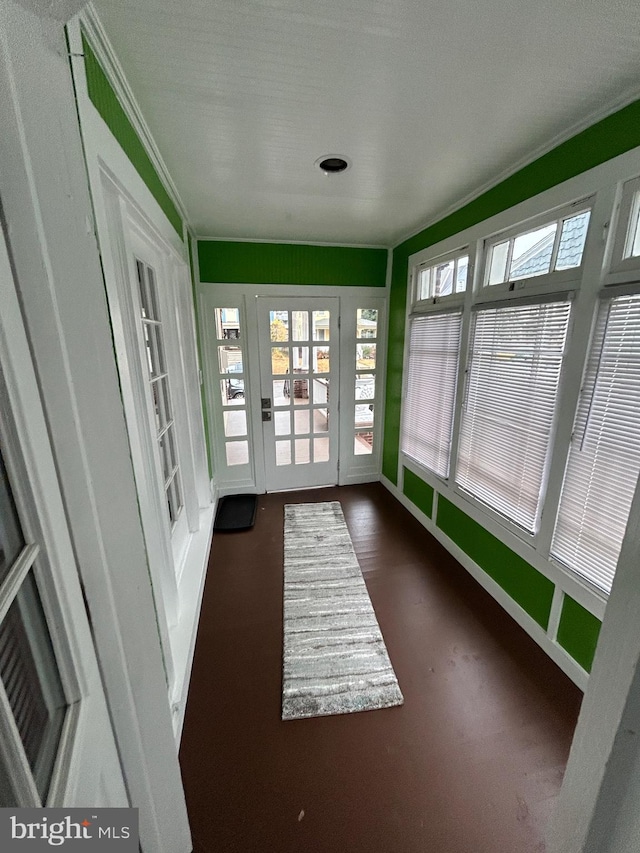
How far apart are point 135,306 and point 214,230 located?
1.75 m

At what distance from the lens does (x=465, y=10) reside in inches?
35.4

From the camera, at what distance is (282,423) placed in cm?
341

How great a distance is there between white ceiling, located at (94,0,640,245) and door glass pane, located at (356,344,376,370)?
162cm

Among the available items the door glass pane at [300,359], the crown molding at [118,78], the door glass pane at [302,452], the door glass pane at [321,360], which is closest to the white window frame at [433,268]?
the door glass pane at [321,360]

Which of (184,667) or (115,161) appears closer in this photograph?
(115,161)

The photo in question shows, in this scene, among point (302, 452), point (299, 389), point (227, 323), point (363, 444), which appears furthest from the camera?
point (363, 444)

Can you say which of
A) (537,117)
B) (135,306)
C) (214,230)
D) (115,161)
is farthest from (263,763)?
(214,230)

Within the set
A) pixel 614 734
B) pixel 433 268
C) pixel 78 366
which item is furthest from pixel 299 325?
pixel 614 734

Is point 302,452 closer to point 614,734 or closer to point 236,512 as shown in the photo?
point 236,512

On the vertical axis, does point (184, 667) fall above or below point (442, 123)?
below

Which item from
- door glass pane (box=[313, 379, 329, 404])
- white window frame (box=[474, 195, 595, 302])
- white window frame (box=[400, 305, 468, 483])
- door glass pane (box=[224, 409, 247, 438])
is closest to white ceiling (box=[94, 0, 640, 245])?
white window frame (box=[474, 195, 595, 302])

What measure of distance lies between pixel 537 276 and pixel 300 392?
2171 millimetres

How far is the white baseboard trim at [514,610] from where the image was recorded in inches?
62.7

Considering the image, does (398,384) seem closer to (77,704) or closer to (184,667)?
(184,667)
